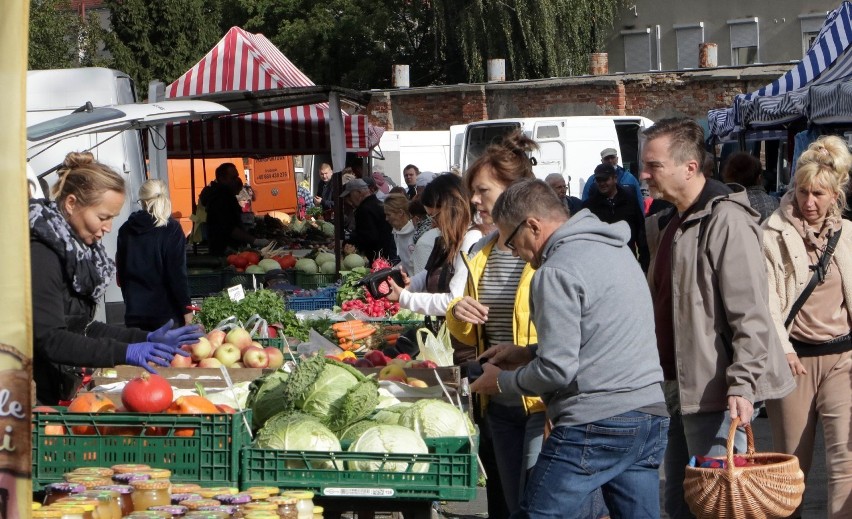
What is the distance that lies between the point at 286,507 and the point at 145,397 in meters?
0.81

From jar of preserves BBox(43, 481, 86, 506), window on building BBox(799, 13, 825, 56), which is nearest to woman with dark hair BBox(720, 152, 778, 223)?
jar of preserves BBox(43, 481, 86, 506)

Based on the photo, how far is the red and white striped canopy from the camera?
15.6m

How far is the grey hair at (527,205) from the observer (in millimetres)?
4113

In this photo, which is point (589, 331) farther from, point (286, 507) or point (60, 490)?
point (60, 490)

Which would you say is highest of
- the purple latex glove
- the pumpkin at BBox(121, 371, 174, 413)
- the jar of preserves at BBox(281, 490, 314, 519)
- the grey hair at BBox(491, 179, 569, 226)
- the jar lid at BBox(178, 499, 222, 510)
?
the grey hair at BBox(491, 179, 569, 226)

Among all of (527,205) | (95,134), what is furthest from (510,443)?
(95,134)

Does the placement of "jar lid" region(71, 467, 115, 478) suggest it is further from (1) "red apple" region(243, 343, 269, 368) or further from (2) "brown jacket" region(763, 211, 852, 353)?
(2) "brown jacket" region(763, 211, 852, 353)

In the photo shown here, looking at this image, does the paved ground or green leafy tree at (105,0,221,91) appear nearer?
the paved ground

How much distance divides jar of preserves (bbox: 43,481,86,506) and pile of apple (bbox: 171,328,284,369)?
197 centimetres

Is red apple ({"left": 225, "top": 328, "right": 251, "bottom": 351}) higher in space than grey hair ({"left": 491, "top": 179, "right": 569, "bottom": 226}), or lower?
lower

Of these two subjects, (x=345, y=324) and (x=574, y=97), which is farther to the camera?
(x=574, y=97)

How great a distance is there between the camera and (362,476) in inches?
157

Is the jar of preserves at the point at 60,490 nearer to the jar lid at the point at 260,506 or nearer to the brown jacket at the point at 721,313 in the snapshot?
the jar lid at the point at 260,506

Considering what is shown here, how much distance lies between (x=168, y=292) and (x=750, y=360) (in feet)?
16.1
